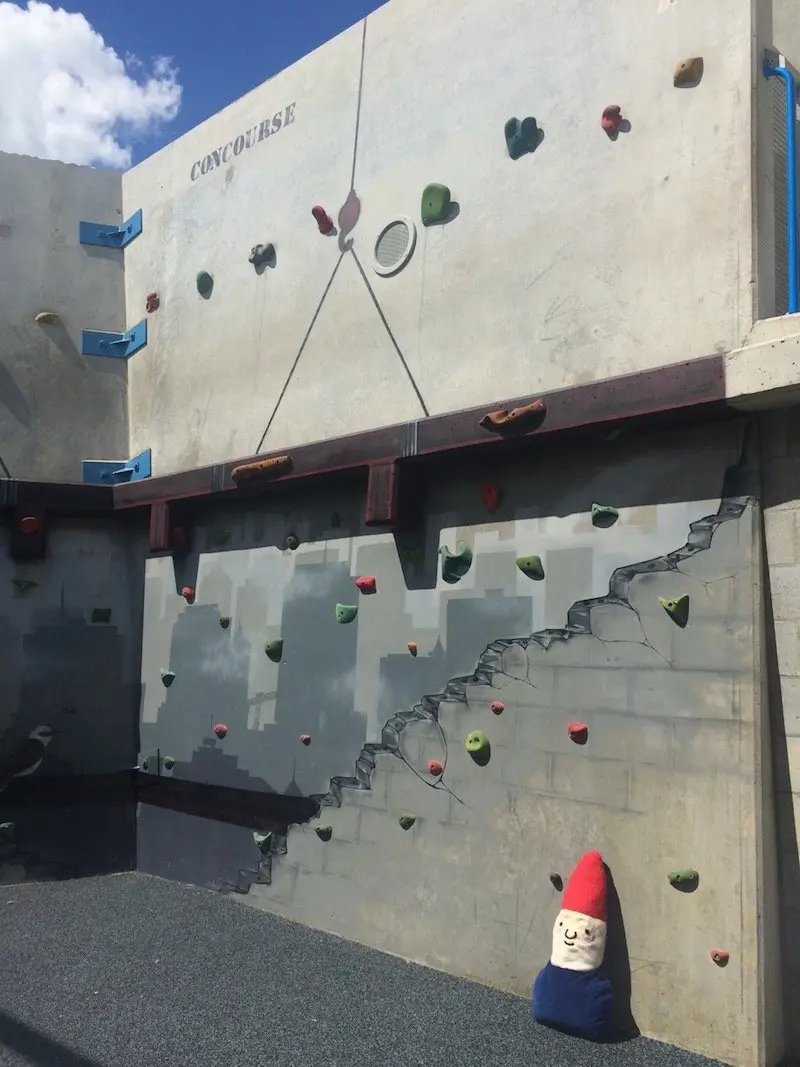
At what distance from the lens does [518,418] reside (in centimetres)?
530

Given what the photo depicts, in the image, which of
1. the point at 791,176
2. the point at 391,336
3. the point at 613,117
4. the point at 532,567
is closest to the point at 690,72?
the point at 613,117

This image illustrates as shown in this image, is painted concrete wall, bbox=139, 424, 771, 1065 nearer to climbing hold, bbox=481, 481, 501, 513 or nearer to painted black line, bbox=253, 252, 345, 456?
climbing hold, bbox=481, 481, 501, 513

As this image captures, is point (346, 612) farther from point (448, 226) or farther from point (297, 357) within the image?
point (448, 226)

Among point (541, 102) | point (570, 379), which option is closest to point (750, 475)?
point (570, 379)

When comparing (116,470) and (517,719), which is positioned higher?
(116,470)

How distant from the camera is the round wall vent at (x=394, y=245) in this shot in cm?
628

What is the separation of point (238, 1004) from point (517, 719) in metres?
2.01

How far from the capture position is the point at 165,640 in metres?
7.79

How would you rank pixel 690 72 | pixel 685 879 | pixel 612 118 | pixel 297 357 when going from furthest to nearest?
pixel 297 357
pixel 612 118
pixel 690 72
pixel 685 879

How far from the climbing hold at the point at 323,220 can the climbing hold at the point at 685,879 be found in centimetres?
464

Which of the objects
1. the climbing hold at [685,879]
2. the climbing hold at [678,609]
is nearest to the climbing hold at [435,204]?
the climbing hold at [678,609]

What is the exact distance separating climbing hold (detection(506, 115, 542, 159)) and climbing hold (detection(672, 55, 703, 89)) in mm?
897

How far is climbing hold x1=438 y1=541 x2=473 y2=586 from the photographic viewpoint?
5.72 m

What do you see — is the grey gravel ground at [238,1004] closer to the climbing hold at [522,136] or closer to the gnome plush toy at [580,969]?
the gnome plush toy at [580,969]
